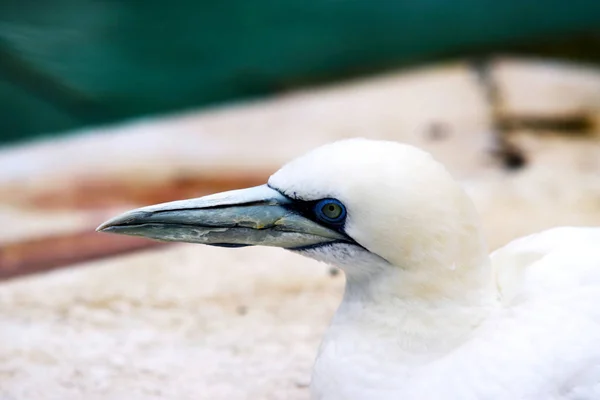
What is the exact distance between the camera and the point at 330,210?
1771mm

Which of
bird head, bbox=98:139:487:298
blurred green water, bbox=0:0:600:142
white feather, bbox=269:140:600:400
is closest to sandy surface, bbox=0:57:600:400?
blurred green water, bbox=0:0:600:142

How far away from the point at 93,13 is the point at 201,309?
11.0 feet

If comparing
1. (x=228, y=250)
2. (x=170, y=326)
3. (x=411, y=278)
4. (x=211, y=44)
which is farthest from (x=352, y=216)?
(x=211, y=44)

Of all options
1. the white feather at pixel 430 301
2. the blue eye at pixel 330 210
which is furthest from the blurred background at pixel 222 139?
the blue eye at pixel 330 210

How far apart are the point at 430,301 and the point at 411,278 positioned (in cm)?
9

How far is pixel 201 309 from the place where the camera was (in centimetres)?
289

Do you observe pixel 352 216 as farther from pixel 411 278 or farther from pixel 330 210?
pixel 411 278

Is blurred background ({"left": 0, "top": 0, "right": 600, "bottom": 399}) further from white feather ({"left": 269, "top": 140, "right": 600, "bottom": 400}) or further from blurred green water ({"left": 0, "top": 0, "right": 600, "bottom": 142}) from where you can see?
white feather ({"left": 269, "top": 140, "right": 600, "bottom": 400})

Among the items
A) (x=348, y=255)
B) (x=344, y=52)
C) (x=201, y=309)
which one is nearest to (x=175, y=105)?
(x=344, y=52)

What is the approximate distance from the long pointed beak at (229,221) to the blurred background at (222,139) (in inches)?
26.1

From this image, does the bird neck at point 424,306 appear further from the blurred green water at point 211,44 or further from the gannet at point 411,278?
the blurred green water at point 211,44

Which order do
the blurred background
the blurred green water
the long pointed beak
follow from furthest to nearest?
the blurred green water < the blurred background < the long pointed beak

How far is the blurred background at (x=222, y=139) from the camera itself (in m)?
2.64

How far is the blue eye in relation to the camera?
1.75 meters
